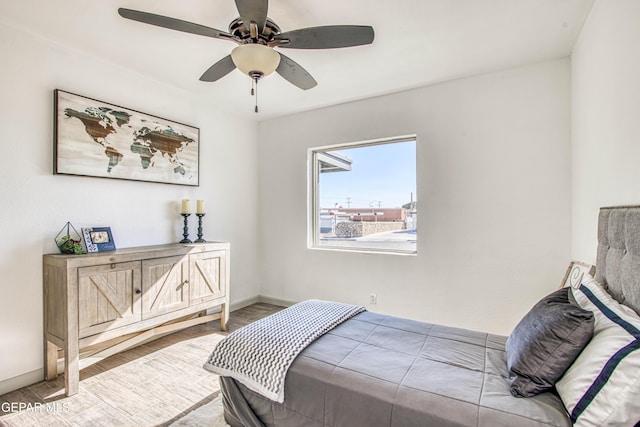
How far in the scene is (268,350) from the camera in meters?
1.66

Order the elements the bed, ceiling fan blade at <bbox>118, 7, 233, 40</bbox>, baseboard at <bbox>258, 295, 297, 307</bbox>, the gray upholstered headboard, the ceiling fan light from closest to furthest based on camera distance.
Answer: the bed → the gray upholstered headboard → ceiling fan blade at <bbox>118, 7, 233, 40</bbox> → the ceiling fan light → baseboard at <bbox>258, 295, 297, 307</bbox>

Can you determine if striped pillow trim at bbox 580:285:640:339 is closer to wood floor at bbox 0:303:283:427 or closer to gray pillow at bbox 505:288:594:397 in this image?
gray pillow at bbox 505:288:594:397

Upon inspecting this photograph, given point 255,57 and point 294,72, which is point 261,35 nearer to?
point 255,57

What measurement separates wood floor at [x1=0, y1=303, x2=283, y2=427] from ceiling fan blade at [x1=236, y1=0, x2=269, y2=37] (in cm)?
227

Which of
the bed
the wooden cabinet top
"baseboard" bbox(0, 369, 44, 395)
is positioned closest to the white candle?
the wooden cabinet top

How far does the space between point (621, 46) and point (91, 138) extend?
3.52m

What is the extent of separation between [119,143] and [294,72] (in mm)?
1722

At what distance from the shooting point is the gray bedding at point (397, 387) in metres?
1.18

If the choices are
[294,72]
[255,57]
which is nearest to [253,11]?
[255,57]

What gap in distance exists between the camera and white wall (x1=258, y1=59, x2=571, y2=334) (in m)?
2.66

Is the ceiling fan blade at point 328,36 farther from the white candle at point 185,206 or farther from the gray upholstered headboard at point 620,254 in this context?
the white candle at point 185,206

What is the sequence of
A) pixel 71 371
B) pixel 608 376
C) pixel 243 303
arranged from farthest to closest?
pixel 243 303, pixel 71 371, pixel 608 376

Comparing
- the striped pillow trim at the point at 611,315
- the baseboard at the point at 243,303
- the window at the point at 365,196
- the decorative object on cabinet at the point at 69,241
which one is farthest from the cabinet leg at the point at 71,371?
the striped pillow trim at the point at 611,315

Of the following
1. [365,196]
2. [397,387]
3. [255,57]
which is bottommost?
[397,387]
